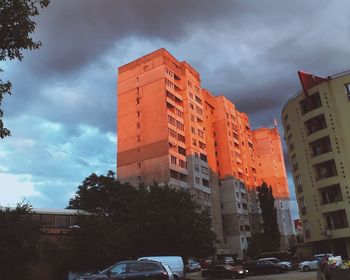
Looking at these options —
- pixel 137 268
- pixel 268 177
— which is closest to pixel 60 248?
pixel 137 268

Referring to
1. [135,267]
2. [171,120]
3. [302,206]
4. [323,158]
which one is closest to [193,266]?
[302,206]

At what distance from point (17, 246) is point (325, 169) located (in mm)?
42860

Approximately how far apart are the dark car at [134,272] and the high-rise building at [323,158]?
126 ft

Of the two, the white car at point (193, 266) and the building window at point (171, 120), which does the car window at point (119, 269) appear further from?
the building window at point (171, 120)

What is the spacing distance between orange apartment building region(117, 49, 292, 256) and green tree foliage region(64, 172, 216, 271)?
38503mm

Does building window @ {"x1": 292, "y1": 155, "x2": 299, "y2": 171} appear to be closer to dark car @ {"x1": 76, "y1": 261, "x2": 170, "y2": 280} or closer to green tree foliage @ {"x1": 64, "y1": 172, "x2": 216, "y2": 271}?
green tree foliage @ {"x1": 64, "y1": 172, "x2": 216, "y2": 271}

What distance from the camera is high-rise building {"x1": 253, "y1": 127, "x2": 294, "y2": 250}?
6048 inches

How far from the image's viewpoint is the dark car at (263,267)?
4872cm

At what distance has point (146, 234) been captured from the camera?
45438 mm

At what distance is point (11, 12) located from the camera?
35.6 ft

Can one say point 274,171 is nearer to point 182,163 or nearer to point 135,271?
point 182,163

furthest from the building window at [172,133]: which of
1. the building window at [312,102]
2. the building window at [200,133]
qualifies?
the building window at [312,102]

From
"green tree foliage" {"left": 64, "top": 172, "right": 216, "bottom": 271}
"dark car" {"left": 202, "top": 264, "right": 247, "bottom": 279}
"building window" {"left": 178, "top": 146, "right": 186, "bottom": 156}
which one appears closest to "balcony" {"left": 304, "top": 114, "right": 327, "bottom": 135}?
"green tree foliage" {"left": 64, "top": 172, "right": 216, "bottom": 271}

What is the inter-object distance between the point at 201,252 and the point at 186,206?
5341 millimetres
